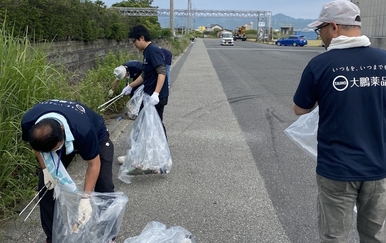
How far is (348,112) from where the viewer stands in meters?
2.12

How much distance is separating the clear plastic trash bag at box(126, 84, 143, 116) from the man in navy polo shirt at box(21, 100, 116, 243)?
341cm

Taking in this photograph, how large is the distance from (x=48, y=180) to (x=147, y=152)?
184 centimetres

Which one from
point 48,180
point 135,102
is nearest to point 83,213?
point 48,180

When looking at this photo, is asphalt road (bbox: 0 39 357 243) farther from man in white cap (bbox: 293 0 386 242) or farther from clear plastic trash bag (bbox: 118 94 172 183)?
man in white cap (bbox: 293 0 386 242)

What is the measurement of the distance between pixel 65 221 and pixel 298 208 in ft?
7.22

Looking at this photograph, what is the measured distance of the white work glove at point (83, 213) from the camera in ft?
8.52

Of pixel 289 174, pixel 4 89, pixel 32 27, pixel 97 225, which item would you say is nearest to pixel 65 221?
pixel 97 225

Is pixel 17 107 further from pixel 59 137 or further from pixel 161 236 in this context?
pixel 161 236

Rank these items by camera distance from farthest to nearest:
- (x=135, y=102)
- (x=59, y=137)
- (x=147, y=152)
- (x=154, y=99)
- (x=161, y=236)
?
(x=135, y=102)
(x=154, y=99)
(x=147, y=152)
(x=161, y=236)
(x=59, y=137)

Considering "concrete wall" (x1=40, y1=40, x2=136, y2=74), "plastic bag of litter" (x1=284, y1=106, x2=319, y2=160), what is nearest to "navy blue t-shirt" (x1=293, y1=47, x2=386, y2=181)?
"plastic bag of litter" (x1=284, y1=106, x2=319, y2=160)

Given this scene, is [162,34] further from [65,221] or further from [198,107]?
[65,221]

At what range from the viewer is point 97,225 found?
2.69m

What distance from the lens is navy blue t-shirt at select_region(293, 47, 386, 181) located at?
6.88ft

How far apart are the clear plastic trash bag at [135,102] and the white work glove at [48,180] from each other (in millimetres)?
3653
